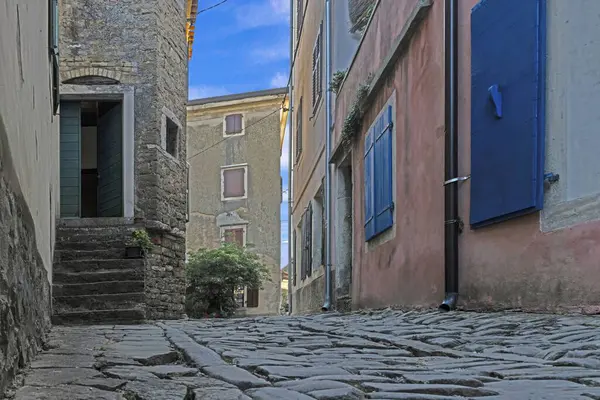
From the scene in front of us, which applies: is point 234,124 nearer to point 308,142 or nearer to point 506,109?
point 308,142

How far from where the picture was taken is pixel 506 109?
4551 millimetres

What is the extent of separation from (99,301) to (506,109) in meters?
6.29

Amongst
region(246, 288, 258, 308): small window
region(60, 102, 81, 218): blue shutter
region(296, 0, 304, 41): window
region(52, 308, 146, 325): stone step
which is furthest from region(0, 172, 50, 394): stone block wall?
region(246, 288, 258, 308): small window

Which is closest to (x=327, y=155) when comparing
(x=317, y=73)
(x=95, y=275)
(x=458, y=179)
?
(x=317, y=73)

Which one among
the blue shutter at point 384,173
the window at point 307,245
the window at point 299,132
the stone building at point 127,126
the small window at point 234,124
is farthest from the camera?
the small window at point 234,124

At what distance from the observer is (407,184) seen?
6.59 m

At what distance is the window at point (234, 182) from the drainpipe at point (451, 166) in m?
20.1

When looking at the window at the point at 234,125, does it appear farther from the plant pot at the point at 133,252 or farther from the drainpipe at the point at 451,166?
the drainpipe at the point at 451,166

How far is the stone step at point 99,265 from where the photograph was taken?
9.80m

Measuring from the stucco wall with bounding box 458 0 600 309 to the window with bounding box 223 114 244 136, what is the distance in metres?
21.2

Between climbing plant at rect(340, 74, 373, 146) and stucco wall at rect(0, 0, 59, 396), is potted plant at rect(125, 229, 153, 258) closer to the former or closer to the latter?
climbing plant at rect(340, 74, 373, 146)

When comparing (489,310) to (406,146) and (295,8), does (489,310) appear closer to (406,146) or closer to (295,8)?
(406,146)

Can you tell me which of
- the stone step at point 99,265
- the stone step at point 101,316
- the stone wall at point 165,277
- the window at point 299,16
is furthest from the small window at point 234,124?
the stone step at point 101,316

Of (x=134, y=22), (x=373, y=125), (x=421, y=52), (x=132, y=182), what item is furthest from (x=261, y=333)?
(x=134, y=22)
